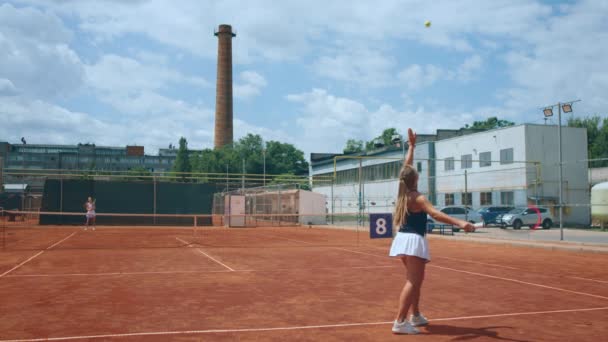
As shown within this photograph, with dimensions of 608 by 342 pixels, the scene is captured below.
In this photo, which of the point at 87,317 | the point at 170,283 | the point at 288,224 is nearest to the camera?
the point at 87,317

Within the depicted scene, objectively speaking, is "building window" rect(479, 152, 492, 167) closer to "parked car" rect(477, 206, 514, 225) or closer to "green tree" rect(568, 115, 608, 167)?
"parked car" rect(477, 206, 514, 225)

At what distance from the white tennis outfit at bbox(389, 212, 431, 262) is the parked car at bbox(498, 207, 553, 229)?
26.4 m

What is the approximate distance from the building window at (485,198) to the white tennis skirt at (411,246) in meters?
36.0

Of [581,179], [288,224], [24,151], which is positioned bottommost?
[288,224]

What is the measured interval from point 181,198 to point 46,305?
32.2 metres

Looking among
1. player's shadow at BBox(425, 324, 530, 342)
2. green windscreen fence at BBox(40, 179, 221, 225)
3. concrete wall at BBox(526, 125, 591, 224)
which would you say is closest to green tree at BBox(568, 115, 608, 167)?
concrete wall at BBox(526, 125, 591, 224)

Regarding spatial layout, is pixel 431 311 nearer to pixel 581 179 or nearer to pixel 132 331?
pixel 132 331

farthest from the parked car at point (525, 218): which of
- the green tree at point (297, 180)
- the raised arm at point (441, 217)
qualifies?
the raised arm at point (441, 217)

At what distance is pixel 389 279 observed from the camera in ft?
35.5

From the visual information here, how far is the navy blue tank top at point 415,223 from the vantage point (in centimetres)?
599

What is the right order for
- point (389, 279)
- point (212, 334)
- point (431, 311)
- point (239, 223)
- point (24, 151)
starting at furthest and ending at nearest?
point (24, 151), point (239, 223), point (389, 279), point (431, 311), point (212, 334)

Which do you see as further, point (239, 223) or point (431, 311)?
point (239, 223)

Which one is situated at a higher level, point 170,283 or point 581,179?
point 581,179

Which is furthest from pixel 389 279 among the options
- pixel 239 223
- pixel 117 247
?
pixel 239 223
